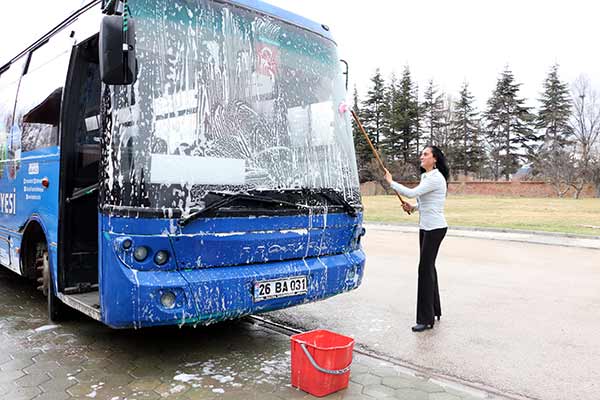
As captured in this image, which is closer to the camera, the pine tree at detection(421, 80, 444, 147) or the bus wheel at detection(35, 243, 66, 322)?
the bus wheel at detection(35, 243, 66, 322)

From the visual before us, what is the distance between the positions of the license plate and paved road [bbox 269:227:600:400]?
42.6 inches

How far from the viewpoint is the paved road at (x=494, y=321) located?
427 cm

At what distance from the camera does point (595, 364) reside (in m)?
4.48

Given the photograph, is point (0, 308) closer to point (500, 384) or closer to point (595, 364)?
point (500, 384)

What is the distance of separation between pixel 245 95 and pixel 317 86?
0.86 m

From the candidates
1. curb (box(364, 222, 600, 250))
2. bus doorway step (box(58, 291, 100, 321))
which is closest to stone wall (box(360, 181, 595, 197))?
curb (box(364, 222, 600, 250))

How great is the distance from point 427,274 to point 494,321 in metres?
1.18

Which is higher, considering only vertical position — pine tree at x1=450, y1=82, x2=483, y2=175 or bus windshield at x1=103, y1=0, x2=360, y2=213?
pine tree at x1=450, y1=82, x2=483, y2=175

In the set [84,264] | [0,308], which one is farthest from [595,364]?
[0,308]

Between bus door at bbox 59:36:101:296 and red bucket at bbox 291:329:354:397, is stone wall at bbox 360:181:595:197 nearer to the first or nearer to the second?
bus door at bbox 59:36:101:296

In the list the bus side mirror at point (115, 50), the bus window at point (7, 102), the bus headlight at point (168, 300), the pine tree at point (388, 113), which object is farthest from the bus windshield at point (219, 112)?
the pine tree at point (388, 113)

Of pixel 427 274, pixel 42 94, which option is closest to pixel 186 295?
pixel 427 274

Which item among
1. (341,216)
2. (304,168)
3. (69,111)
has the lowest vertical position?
(341,216)

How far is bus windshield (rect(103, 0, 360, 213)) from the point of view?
3738 millimetres
